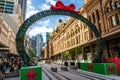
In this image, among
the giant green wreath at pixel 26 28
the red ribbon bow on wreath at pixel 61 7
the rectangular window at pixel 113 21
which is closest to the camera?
the giant green wreath at pixel 26 28

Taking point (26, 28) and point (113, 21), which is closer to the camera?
point (26, 28)

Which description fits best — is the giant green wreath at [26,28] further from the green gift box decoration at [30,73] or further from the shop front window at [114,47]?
the shop front window at [114,47]

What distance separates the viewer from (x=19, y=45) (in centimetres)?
1419

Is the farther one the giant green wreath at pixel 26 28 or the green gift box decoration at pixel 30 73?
the giant green wreath at pixel 26 28

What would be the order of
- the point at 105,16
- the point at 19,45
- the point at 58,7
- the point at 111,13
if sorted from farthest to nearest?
the point at 105,16 < the point at 111,13 < the point at 58,7 < the point at 19,45

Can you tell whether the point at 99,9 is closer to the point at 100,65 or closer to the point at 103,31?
the point at 103,31

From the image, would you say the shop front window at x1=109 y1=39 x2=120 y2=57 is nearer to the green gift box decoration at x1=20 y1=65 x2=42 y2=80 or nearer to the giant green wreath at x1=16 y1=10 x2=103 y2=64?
the giant green wreath at x1=16 y1=10 x2=103 y2=64

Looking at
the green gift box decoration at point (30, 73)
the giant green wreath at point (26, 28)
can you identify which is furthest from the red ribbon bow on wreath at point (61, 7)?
the green gift box decoration at point (30, 73)

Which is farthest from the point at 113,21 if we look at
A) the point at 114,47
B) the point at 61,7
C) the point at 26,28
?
the point at 26,28

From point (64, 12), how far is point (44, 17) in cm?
294

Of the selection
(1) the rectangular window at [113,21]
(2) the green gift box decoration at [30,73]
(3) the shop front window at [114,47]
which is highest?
(1) the rectangular window at [113,21]

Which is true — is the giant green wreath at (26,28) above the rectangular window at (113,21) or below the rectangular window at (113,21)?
below

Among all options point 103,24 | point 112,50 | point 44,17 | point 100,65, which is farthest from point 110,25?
point 44,17

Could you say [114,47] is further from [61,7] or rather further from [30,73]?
[30,73]
